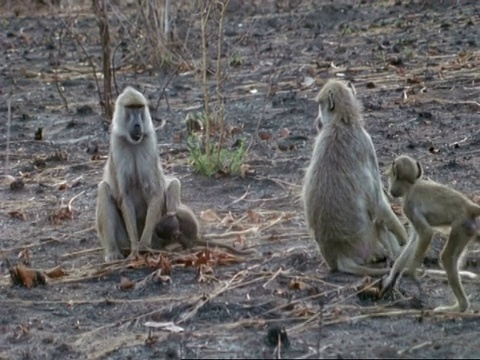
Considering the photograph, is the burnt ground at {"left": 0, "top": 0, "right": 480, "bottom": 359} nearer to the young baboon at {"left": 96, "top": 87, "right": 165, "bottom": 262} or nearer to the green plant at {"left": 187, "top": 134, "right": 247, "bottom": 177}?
the green plant at {"left": 187, "top": 134, "right": 247, "bottom": 177}

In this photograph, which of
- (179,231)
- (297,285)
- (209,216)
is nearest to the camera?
(297,285)

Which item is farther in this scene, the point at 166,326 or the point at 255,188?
the point at 255,188

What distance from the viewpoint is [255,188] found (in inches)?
417

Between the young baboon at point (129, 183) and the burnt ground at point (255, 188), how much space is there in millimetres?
365

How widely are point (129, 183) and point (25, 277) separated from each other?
3.97 feet

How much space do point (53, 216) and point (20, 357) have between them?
3415mm

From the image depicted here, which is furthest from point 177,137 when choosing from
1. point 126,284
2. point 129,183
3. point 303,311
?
point 303,311

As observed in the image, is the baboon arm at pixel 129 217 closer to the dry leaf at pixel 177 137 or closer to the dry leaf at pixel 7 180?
the dry leaf at pixel 7 180

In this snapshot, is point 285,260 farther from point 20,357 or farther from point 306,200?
point 20,357

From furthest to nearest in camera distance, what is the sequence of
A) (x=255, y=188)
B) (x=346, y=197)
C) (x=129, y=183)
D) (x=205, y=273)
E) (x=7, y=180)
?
(x=7, y=180)
(x=255, y=188)
(x=129, y=183)
(x=205, y=273)
(x=346, y=197)

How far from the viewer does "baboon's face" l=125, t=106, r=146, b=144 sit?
Result: 29.5 feet

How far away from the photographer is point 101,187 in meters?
9.02

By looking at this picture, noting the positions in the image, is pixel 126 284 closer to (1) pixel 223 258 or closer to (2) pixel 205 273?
(2) pixel 205 273

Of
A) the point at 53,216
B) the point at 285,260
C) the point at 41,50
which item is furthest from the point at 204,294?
the point at 41,50
